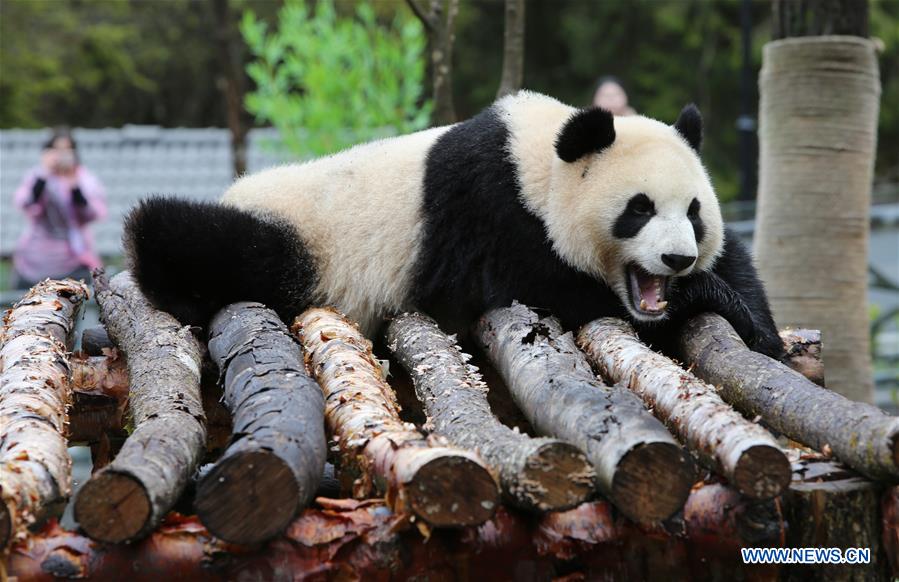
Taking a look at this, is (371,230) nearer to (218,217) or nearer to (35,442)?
(218,217)

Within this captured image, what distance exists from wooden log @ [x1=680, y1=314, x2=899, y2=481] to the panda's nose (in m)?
0.27

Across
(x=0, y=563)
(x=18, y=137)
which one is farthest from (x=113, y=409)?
(x=18, y=137)

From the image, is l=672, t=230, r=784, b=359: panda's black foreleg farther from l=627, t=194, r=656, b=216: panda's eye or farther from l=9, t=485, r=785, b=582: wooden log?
l=9, t=485, r=785, b=582: wooden log

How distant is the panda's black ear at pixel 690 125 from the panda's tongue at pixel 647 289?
73cm

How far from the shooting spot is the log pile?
272 centimetres

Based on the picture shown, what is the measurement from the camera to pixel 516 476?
281cm

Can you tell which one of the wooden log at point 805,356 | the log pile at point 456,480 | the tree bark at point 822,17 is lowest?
the wooden log at point 805,356

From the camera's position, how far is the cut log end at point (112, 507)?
104 inches

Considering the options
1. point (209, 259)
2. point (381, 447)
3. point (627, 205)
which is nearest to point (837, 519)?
point (381, 447)

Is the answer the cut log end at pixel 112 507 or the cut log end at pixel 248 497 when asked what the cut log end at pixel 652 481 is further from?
the cut log end at pixel 112 507

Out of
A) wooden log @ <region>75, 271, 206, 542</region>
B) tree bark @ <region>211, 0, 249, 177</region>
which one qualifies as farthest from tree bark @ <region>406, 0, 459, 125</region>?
tree bark @ <region>211, 0, 249, 177</region>

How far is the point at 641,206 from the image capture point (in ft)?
14.4

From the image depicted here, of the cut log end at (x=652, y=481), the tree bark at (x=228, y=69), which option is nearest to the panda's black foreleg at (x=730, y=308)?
the cut log end at (x=652, y=481)

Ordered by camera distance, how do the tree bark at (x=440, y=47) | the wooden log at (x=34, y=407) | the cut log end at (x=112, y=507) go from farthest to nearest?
1. the tree bark at (x=440, y=47)
2. the wooden log at (x=34, y=407)
3. the cut log end at (x=112, y=507)
